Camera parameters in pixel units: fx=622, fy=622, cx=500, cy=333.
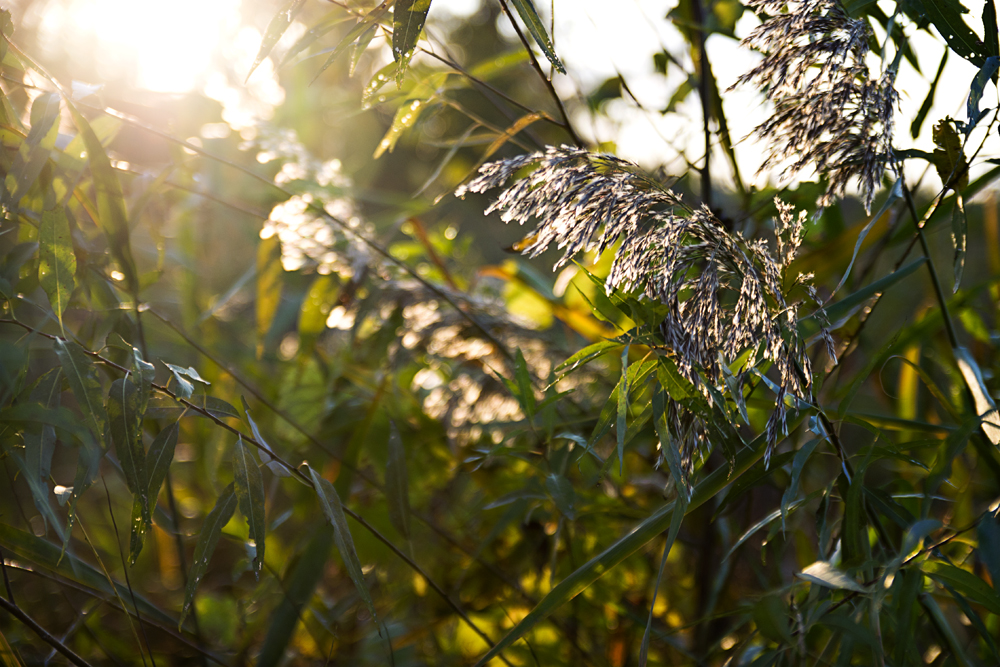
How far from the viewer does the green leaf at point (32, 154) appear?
1.71 feet

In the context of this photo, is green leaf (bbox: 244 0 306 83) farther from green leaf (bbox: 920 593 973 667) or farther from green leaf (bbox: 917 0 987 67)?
green leaf (bbox: 920 593 973 667)

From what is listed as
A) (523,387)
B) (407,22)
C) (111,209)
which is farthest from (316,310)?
(407,22)

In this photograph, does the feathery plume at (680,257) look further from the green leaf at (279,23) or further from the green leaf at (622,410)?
the green leaf at (279,23)

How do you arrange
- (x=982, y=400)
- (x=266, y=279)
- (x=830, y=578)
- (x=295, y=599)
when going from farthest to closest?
(x=266, y=279) → (x=295, y=599) → (x=982, y=400) → (x=830, y=578)

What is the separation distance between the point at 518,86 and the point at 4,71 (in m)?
3.26

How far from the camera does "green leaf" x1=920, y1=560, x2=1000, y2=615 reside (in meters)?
0.49

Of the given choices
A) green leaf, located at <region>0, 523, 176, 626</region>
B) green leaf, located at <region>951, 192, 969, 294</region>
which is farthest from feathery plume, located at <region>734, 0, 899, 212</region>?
green leaf, located at <region>0, 523, 176, 626</region>

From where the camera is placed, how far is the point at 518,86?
3.67 m

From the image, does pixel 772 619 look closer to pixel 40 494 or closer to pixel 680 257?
pixel 680 257

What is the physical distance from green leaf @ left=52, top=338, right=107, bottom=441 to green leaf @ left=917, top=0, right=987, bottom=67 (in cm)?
76

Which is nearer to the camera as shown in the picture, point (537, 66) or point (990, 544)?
point (990, 544)

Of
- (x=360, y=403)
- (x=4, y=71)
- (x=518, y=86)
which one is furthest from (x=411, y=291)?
(x=518, y=86)

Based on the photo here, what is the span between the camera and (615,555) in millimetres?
528

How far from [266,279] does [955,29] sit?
3.08ft
